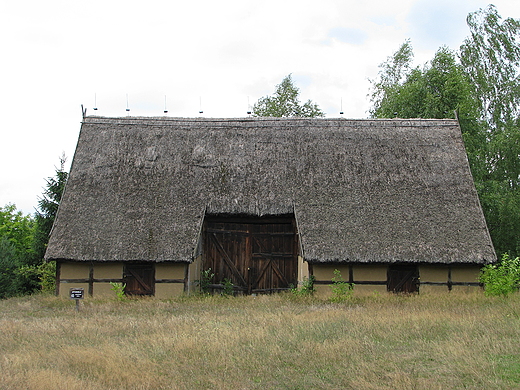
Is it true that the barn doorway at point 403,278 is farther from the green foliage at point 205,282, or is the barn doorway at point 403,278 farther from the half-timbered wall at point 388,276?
the green foliage at point 205,282

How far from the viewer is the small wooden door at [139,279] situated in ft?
56.3

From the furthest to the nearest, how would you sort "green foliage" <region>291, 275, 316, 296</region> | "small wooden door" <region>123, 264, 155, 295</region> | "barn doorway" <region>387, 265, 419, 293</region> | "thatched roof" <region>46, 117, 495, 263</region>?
Result: "small wooden door" <region>123, 264, 155, 295</region>, "barn doorway" <region>387, 265, 419, 293</region>, "thatched roof" <region>46, 117, 495, 263</region>, "green foliage" <region>291, 275, 316, 296</region>

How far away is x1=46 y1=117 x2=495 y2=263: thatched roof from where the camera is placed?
1677 cm

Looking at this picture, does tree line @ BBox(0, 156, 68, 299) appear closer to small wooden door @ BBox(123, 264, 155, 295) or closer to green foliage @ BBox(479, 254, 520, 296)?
small wooden door @ BBox(123, 264, 155, 295)

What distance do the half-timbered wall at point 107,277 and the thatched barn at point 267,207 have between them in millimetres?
33

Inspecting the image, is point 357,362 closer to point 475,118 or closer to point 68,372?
point 68,372

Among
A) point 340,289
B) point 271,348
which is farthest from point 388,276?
point 271,348

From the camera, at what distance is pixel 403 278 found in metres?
17.1

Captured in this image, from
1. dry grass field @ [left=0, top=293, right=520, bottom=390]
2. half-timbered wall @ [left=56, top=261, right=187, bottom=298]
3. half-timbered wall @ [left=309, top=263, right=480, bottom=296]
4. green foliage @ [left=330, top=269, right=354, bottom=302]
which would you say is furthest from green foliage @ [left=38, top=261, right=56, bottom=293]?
green foliage @ [left=330, top=269, right=354, bottom=302]

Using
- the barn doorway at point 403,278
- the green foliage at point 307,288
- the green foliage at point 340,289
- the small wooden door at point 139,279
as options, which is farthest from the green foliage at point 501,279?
the small wooden door at point 139,279

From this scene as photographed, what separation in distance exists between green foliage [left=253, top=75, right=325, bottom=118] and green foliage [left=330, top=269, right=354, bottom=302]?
19040 mm

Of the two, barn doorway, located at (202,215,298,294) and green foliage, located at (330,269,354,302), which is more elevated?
barn doorway, located at (202,215,298,294)

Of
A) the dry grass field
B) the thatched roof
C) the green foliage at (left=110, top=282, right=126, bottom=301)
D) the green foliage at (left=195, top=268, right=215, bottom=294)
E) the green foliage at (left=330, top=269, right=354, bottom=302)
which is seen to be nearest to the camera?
the dry grass field

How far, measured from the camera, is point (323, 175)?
19.0m
